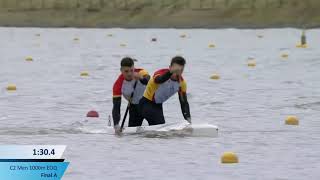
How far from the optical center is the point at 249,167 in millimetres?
12172

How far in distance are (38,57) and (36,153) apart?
70.1ft

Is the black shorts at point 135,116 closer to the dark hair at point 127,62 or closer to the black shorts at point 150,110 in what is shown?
the black shorts at point 150,110

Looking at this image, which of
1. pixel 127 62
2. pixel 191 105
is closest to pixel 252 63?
pixel 191 105

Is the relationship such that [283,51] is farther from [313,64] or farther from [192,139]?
[192,139]

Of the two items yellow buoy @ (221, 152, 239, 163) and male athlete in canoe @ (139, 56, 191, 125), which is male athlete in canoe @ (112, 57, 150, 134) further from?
yellow buoy @ (221, 152, 239, 163)

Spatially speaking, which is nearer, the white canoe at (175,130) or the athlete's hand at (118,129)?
the white canoe at (175,130)

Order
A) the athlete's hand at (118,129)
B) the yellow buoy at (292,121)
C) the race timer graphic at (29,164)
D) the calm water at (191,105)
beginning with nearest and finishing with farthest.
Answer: the race timer graphic at (29,164) → the calm water at (191,105) → the athlete's hand at (118,129) → the yellow buoy at (292,121)

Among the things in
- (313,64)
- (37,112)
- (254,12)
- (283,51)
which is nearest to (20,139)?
(37,112)

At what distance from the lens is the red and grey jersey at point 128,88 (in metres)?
14.5

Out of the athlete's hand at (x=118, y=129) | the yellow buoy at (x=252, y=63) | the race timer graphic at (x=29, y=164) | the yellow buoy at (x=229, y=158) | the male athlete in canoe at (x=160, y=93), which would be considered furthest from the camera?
the yellow buoy at (x=252, y=63)

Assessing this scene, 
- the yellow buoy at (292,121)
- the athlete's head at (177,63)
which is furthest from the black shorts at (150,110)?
the yellow buoy at (292,121)

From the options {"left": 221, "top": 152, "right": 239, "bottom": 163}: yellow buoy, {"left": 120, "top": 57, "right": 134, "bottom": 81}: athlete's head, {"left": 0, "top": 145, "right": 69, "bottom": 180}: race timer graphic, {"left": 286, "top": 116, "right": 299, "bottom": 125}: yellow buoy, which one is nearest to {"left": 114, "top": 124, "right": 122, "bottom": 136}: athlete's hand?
{"left": 120, "top": 57, "right": 134, "bottom": 81}: athlete's head

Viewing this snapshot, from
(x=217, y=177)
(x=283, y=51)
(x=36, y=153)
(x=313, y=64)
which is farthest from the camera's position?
(x=283, y=51)

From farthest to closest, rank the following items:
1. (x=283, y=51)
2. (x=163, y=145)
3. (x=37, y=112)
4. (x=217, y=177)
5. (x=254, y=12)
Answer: (x=254, y=12), (x=283, y=51), (x=37, y=112), (x=163, y=145), (x=217, y=177)
